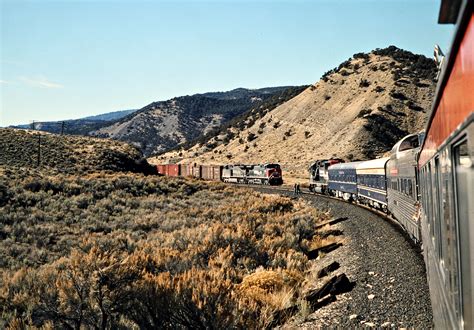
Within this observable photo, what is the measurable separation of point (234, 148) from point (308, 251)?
86.1 m

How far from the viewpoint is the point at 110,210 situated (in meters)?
26.0

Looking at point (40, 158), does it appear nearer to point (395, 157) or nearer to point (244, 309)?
point (395, 157)

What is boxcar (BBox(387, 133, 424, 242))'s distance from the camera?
12992 millimetres

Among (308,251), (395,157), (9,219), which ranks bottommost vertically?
(308,251)

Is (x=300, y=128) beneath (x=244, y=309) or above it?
above

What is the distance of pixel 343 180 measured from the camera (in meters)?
35.8

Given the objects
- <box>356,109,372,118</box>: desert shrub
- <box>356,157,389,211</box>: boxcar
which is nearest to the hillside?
<box>356,157,389,211</box>: boxcar

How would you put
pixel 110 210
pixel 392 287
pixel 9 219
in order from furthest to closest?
pixel 110 210, pixel 9 219, pixel 392 287

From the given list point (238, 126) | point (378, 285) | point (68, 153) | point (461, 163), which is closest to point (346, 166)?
point (378, 285)

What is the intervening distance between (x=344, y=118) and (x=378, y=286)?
79869 millimetres

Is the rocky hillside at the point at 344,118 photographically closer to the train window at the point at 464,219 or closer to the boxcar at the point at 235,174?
the boxcar at the point at 235,174

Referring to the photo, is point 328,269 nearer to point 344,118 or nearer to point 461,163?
point 461,163

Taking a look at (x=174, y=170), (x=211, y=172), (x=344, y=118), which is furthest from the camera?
(x=344, y=118)

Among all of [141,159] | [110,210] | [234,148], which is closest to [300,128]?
[234,148]
